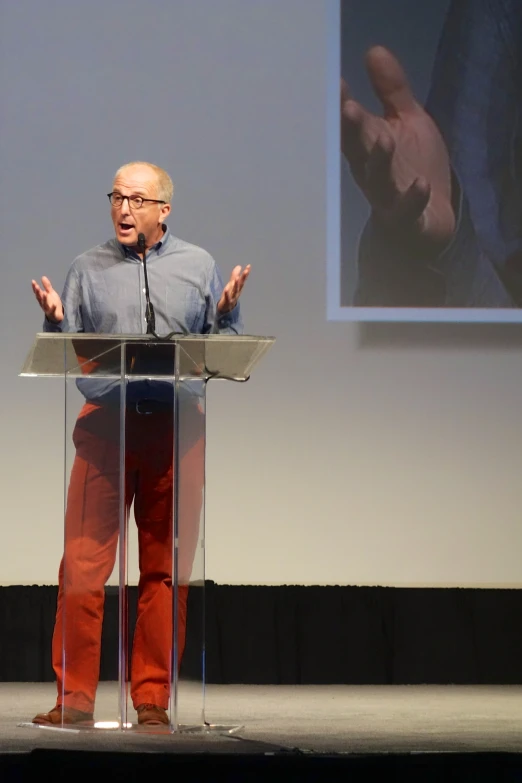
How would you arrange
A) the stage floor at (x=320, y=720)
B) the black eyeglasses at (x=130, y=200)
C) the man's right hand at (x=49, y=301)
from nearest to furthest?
the stage floor at (x=320, y=720)
the man's right hand at (x=49, y=301)
the black eyeglasses at (x=130, y=200)

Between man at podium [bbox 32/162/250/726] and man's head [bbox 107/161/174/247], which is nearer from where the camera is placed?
man at podium [bbox 32/162/250/726]

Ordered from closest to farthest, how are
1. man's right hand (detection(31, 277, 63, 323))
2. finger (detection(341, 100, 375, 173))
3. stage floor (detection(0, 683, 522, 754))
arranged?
stage floor (detection(0, 683, 522, 754))
man's right hand (detection(31, 277, 63, 323))
finger (detection(341, 100, 375, 173))

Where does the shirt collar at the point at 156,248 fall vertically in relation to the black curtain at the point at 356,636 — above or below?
above

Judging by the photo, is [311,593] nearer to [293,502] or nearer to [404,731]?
[293,502]

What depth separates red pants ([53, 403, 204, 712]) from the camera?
7.91 feet

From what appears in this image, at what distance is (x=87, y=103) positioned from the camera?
430cm

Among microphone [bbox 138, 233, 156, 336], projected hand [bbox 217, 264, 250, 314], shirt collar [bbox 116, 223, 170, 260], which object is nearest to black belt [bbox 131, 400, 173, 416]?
microphone [bbox 138, 233, 156, 336]

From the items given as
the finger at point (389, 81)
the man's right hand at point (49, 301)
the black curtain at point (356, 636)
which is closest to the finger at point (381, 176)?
the finger at point (389, 81)

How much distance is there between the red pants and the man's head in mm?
422

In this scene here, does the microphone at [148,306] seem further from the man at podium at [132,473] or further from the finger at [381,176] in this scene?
the finger at [381,176]

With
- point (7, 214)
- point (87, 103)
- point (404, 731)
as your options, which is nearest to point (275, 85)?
point (87, 103)

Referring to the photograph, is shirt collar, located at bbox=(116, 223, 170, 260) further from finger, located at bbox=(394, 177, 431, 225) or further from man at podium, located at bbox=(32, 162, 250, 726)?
finger, located at bbox=(394, 177, 431, 225)

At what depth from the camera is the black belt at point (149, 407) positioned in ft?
8.11

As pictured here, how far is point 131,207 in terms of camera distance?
2.63 m
